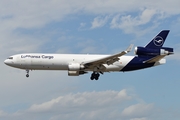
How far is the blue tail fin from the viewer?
303 feet

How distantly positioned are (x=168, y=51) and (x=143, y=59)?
525cm

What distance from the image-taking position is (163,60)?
Result: 91.1 m

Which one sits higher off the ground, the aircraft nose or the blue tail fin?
the blue tail fin

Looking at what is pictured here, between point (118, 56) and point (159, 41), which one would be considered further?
point (159, 41)

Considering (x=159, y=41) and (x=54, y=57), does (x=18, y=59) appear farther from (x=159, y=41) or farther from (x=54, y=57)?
(x=159, y=41)

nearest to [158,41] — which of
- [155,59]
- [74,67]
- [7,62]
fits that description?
[155,59]

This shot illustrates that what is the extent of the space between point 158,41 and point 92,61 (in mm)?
13217

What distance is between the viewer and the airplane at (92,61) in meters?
88.1

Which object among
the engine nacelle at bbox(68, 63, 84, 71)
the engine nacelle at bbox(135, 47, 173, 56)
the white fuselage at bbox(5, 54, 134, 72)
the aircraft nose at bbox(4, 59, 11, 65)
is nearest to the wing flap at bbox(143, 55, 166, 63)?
the engine nacelle at bbox(135, 47, 173, 56)

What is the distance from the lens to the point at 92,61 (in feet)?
289

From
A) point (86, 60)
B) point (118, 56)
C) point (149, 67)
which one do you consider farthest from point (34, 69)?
point (149, 67)

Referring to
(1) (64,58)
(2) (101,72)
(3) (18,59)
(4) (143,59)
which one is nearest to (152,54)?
(4) (143,59)

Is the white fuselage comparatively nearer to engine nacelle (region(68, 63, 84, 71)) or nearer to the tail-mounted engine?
engine nacelle (region(68, 63, 84, 71))

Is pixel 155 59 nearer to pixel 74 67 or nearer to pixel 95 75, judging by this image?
pixel 95 75
